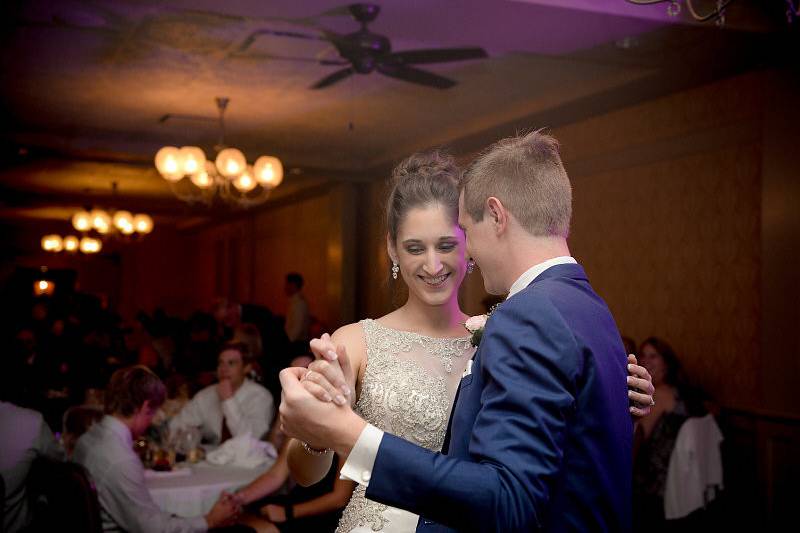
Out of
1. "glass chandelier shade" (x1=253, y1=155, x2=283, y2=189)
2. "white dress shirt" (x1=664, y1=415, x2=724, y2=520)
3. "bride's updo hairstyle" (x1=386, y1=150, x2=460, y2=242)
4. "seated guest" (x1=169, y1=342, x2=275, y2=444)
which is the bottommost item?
"white dress shirt" (x1=664, y1=415, x2=724, y2=520)

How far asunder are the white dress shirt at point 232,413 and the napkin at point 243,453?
15.5 inches

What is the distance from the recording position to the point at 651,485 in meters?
4.93

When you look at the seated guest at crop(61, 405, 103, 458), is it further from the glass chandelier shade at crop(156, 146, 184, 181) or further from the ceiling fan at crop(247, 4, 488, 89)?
the glass chandelier shade at crop(156, 146, 184, 181)

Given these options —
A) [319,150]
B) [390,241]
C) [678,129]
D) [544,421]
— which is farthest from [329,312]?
[544,421]

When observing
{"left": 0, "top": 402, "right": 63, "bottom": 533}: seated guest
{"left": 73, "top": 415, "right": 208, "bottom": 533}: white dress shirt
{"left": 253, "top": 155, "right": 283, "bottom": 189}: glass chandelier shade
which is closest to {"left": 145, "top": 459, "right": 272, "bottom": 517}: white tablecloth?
{"left": 73, "top": 415, "right": 208, "bottom": 533}: white dress shirt

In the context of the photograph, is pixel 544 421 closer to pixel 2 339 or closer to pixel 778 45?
pixel 2 339

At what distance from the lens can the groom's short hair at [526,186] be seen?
1.30 m

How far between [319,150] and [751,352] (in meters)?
5.88

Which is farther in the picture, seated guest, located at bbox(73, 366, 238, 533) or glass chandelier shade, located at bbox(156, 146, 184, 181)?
glass chandelier shade, located at bbox(156, 146, 184, 181)

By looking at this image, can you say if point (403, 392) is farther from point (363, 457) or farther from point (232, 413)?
point (232, 413)

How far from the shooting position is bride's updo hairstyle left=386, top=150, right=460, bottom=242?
2.04m

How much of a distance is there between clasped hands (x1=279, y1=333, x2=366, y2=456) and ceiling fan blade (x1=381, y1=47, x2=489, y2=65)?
11.6ft

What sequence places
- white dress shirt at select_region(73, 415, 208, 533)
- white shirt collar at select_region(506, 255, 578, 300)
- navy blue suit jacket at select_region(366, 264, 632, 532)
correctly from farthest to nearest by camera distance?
white dress shirt at select_region(73, 415, 208, 533), white shirt collar at select_region(506, 255, 578, 300), navy blue suit jacket at select_region(366, 264, 632, 532)

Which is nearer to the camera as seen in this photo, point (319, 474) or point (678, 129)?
point (319, 474)
